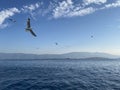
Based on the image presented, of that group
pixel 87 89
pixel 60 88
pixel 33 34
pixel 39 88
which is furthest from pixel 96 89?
pixel 33 34

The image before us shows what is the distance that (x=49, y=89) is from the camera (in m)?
35.1

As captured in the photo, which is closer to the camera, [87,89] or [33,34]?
[33,34]

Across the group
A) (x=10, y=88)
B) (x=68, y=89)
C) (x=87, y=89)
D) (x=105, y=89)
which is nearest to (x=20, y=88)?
(x=10, y=88)

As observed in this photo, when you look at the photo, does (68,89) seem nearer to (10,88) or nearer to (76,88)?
(76,88)

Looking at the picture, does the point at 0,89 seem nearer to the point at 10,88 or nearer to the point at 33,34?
the point at 10,88

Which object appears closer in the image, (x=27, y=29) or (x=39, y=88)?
(x=27, y=29)

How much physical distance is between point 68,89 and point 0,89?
45.1 feet

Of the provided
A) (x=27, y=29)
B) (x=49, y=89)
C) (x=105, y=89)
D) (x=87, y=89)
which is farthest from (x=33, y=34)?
(x=105, y=89)

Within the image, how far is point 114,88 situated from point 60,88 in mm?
11005

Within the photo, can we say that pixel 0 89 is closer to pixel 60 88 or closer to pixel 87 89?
pixel 60 88

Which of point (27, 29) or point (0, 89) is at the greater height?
→ point (27, 29)

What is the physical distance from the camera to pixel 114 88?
3566 cm

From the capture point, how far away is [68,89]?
3484 cm

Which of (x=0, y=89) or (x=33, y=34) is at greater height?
(x=33, y=34)
